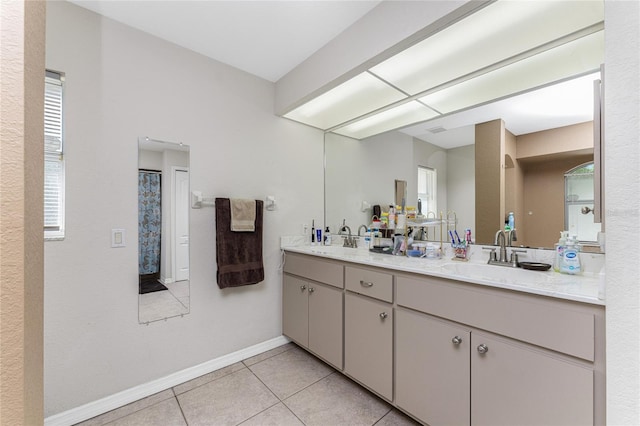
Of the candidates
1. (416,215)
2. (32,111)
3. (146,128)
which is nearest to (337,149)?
(416,215)

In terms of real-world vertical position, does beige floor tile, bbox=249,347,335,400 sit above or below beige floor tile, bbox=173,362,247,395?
above

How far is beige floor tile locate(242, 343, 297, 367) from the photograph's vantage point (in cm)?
212

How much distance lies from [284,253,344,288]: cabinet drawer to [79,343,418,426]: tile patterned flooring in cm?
72

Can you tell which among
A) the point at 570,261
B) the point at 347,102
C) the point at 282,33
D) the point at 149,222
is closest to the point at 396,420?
the point at 570,261

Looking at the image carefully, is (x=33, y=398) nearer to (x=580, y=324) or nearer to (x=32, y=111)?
(x=32, y=111)

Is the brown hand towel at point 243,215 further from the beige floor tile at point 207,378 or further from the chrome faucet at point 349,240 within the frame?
the beige floor tile at point 207,378

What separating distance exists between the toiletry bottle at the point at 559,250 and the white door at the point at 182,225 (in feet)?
7.72

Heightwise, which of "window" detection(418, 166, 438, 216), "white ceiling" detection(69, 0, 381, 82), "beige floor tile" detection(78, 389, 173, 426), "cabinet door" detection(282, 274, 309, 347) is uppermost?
"white ceiling" detection(69, 0, 381, 82)

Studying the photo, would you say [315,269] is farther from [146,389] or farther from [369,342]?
[146,389]

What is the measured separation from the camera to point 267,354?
223 cm

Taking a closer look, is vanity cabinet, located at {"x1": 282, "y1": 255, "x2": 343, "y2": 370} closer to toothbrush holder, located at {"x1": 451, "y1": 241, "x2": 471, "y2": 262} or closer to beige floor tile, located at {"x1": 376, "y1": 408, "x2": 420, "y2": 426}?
beige floor tile, located at {"x1": 376, "y1": 408, "x2": 420, "y2": 426}

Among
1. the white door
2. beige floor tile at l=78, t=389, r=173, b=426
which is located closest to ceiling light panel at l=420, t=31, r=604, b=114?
the white door

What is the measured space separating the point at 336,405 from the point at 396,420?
367 millimetres

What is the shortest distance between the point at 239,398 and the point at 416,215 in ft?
6.07
